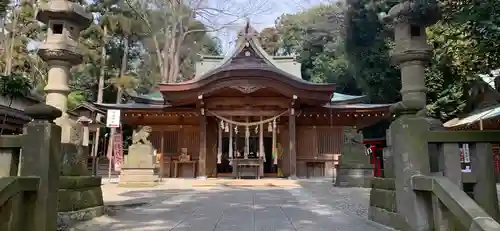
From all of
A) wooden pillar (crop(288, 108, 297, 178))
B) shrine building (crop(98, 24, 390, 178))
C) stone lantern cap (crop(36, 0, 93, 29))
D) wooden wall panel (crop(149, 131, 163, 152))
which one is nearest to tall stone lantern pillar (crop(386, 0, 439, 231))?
stone lantern cap (crop(36, 0, 93, 29))

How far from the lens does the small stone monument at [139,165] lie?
40.0ft

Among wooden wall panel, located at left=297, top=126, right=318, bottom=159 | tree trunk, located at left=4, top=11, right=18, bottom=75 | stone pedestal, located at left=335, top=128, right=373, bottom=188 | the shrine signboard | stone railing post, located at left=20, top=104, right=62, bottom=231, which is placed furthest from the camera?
tree trunk, located at left=4, top=11, right=18, bottom=75

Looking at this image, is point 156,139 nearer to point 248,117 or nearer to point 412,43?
point 248,117

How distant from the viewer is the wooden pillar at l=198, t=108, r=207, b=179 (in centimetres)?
1595

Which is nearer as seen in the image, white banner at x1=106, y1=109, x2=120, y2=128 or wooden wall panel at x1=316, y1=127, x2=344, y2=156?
white banner at x1=106, y1=109, x2=120, y2=128

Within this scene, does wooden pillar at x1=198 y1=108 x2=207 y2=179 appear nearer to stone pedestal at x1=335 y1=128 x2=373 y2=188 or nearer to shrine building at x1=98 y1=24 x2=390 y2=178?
shrine building at x1=98 y1=24 x2=390 y2=178

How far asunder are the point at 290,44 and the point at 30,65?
23.4 m

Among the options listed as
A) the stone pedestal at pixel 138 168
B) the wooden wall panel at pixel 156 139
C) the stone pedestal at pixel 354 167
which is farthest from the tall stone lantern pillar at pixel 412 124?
the wooden wall panel at pixel 156 139

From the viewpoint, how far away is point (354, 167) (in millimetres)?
11633

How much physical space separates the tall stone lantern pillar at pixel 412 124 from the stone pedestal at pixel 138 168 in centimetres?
930

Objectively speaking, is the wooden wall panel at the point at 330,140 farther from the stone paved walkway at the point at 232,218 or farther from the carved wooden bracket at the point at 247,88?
the stone paved walkway at the point at 232,218

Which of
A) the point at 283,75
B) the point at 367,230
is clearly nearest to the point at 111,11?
the point at 283,75

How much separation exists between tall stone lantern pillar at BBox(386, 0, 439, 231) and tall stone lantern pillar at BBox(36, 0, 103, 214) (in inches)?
167

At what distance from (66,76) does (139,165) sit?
20.9 feet
